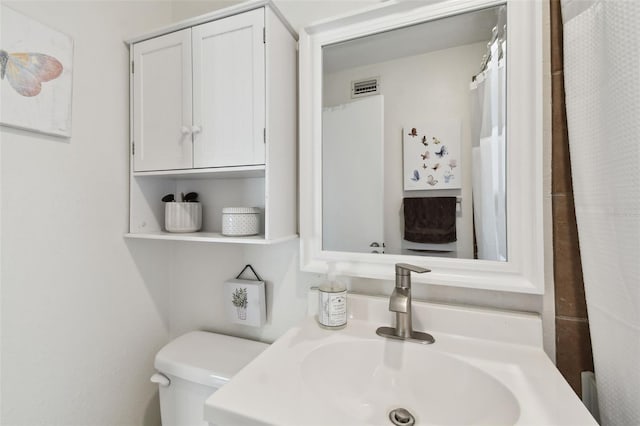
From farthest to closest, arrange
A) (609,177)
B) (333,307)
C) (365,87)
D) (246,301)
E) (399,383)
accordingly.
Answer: (246,301) → (365,87) → (333,307) → (399,383) → (609,177)

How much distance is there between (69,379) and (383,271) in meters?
0.98

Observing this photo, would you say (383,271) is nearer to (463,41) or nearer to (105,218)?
(463,41)

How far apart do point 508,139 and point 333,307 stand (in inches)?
24.7

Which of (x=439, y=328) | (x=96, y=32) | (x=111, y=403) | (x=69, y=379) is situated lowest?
(x=111, y=403)

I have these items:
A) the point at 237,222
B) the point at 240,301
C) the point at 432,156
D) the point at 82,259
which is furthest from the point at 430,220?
the point at 82,259

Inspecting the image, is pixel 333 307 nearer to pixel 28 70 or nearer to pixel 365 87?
pixel 365 87

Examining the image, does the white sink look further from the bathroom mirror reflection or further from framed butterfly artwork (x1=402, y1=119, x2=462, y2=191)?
framed butterfly artwork (x1=402, y1=119, x2=462, y2=191)

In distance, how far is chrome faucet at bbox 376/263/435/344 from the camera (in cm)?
72

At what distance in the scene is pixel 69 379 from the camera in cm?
87


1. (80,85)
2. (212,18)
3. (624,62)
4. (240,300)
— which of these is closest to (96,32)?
(80,85)

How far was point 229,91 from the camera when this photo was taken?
88 centimetres

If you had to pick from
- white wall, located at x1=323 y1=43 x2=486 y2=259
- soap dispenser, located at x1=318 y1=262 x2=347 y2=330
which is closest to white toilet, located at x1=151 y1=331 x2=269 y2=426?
soap dispenser, located at x1=318 y1=262 x2=347 y2=330

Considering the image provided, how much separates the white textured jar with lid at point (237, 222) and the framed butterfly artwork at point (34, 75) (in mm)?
502

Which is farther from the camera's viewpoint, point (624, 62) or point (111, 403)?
point (111, 403)
